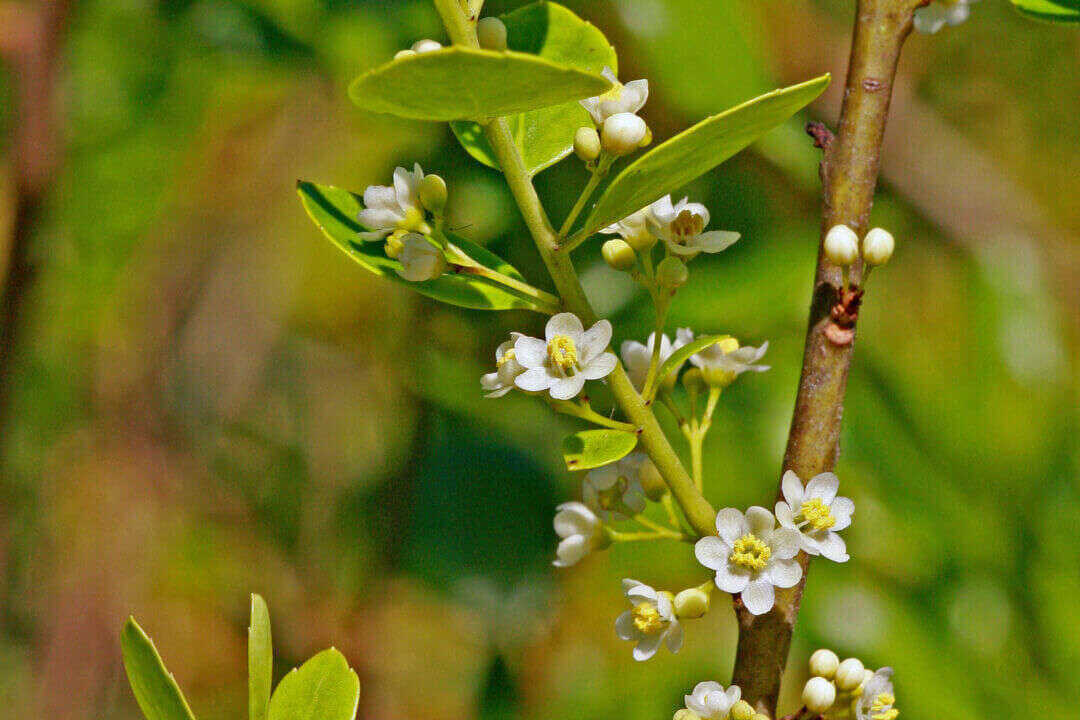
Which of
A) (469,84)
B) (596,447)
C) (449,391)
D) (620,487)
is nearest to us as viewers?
(469,84)

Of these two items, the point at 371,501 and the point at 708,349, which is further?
the point at 371,501

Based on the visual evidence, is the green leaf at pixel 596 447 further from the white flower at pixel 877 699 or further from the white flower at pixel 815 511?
the white flower at pixel 877 699

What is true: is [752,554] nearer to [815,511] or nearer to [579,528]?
Answer: [815,511]

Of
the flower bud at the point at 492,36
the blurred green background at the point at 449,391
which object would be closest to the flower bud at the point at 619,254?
the flower bud at the point at 492,36

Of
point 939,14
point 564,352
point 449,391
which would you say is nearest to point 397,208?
point 564,352

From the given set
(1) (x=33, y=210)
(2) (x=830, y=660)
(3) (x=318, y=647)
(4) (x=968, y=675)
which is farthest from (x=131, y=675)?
(3) (x=318, y=647)

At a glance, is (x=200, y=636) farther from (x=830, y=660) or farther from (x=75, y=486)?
(x=830, y=660)

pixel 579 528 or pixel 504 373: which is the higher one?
pixel 504 373
